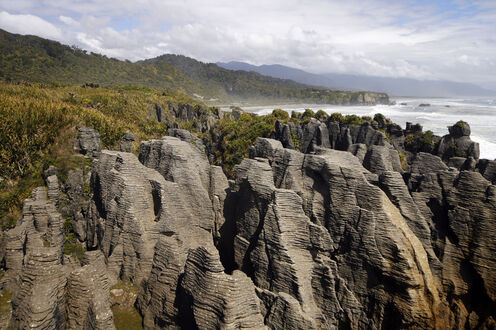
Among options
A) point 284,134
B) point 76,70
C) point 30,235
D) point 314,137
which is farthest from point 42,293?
point 76,70

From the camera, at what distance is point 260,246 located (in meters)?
10.2

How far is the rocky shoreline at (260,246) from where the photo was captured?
865 cm

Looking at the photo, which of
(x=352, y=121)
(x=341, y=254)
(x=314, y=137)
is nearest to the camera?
(x=341, y=254)

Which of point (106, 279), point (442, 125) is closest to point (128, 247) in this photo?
point (106, 279)

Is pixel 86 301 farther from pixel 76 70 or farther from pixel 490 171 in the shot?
pixel 76 70

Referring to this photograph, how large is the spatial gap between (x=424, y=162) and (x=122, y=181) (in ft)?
49.0

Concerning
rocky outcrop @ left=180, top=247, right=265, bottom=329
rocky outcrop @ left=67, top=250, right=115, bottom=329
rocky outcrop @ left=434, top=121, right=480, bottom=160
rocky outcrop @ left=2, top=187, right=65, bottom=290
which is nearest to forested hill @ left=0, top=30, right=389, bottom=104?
rocky outcrop @ left=2, top=187, right=65, bottom=290

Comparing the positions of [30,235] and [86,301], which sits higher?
[30,235]

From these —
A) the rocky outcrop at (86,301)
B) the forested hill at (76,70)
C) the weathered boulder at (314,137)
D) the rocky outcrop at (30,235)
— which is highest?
the forested hill at (76,70)

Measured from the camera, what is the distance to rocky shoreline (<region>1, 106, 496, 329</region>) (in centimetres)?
865

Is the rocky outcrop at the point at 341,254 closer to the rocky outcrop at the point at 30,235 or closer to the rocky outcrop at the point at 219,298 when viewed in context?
the rocky outcrop at the point at 219,298

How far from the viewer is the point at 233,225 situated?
13.5 m

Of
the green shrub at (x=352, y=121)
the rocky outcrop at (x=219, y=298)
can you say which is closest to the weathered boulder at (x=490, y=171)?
the rocky outcrop at (x=219, y=298)

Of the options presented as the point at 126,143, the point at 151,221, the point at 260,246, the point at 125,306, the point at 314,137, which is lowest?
the point at 125,306
